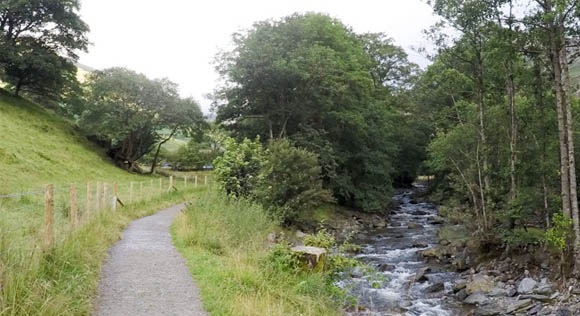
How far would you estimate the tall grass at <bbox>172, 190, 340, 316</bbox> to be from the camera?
7.18 meters

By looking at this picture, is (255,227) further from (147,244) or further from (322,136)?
(322,136)

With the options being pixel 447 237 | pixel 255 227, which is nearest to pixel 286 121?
pixel 447 237

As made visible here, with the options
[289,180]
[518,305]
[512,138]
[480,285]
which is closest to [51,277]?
[518,305]

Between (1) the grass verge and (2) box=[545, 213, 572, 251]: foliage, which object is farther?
(2) box=[545, 213, 572, 251]: foliage

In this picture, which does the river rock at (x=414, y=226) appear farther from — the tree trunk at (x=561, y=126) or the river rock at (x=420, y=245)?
the tree trunk at (x=561, y=126)

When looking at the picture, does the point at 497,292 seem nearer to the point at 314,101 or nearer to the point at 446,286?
the point at 446,286

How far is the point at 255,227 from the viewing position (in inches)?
529

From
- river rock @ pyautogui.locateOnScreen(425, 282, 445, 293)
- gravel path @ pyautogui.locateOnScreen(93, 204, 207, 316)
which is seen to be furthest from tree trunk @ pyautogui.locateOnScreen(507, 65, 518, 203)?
gravel path @ pyautogui.locateOnScreen(93, 204, 207, 316)

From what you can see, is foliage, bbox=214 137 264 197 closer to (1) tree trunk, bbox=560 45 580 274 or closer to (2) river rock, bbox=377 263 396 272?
(2) river rock, bbox=377 263 396 272

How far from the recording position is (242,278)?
824 cm

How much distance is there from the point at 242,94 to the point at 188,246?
67.4 feet

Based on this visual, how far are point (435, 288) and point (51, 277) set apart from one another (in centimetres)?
1221

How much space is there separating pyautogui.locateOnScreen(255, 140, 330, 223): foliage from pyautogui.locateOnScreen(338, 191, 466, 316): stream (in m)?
3.85

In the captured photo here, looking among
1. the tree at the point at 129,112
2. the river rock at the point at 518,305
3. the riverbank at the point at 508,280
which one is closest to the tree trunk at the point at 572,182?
the riverbank at the point at 508,280
